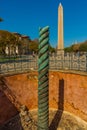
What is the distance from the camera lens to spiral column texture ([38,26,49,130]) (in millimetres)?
8281

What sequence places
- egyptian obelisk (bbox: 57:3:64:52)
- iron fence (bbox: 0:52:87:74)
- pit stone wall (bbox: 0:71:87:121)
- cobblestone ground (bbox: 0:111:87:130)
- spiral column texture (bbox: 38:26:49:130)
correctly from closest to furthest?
spiral column texture (bbox: 38:26:49:130) → cobblestone ground (bbox: 0:111:87:130) → pit stone wall (bbox: 0:71:87:121) → iron fence (bbox: 0:52:87:74) → egyptian obelisk (bbox: 57:3:64:52)

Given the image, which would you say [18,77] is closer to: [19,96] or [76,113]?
[19,96]

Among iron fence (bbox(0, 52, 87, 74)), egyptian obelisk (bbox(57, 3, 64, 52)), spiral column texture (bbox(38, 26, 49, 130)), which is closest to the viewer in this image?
spiral column texture (bbox(38, 26, 49, 130))

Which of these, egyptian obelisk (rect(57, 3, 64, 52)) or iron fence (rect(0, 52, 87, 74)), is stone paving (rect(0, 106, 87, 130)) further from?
egyptian obelisk (rect(57, 3, 64, 52))

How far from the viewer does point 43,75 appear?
8.52 metres

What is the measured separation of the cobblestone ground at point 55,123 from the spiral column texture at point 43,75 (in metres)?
2.38

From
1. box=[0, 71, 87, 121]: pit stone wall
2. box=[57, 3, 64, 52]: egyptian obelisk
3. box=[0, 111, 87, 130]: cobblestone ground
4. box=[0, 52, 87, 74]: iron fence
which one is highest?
box=[57, 3, 64, 52]: egyptian obelisk

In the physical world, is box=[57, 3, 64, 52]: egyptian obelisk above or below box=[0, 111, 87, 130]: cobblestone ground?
above

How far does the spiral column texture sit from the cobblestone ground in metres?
2.38

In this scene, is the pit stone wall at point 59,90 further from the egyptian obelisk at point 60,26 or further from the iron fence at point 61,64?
the egyptian obelisk at point 60,26

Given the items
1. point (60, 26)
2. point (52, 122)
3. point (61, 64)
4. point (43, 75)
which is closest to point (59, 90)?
point (61, 64)

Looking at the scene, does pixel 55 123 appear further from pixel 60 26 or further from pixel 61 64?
pixel 60 26

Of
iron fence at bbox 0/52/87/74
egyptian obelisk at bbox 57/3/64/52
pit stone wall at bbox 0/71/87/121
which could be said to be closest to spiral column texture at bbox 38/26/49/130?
pit stone wall at bbox 0/71/87/121

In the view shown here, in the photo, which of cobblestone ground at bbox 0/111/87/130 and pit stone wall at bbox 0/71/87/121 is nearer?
cobblestone ground at bbox 0/111/87/130
